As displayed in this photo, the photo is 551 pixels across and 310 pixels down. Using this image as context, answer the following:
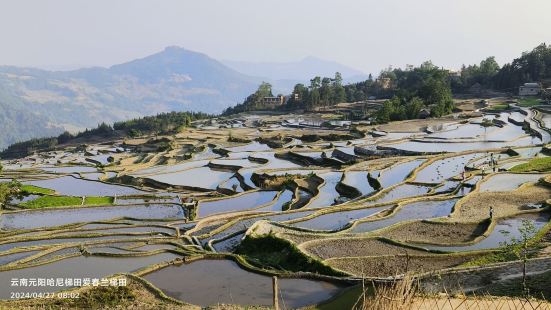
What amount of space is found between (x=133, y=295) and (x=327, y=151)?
29133mm

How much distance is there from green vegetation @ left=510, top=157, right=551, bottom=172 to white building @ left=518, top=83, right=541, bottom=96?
46364mm

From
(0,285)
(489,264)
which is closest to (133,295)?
(0,285)

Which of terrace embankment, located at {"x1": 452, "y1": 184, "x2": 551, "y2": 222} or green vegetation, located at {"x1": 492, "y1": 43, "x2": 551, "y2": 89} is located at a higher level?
green vegetation, located at {"x1": 492, "y1": 43, "x2": 551, "y2": 89}

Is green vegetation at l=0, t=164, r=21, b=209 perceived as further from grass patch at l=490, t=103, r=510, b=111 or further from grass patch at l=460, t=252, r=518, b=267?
grass patch at l=490, t=103, r=510, b=111

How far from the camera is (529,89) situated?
7006 cm

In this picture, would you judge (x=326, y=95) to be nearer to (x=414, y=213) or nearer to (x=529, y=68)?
(x=529, y=68)

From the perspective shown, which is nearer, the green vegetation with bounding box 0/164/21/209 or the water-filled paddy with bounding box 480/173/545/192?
the water-filled paddy with bounding box 480/173/545/192

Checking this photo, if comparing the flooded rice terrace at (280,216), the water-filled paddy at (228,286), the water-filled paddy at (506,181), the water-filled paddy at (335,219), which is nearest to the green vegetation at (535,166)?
the flooded rice terrace at (280,216)

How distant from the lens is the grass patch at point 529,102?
59.7 m

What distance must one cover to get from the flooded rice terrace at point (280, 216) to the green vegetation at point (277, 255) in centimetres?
4

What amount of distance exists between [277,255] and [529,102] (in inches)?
2233

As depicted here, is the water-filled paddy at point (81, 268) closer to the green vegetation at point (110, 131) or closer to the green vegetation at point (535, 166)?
the green vegetation at point (535, 166)

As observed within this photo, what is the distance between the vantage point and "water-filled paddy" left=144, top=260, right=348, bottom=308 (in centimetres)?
1265

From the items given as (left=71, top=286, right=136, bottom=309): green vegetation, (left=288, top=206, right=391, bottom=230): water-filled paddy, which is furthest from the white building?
(left=71, top=286, right=136, bottom=309): green vegetation
